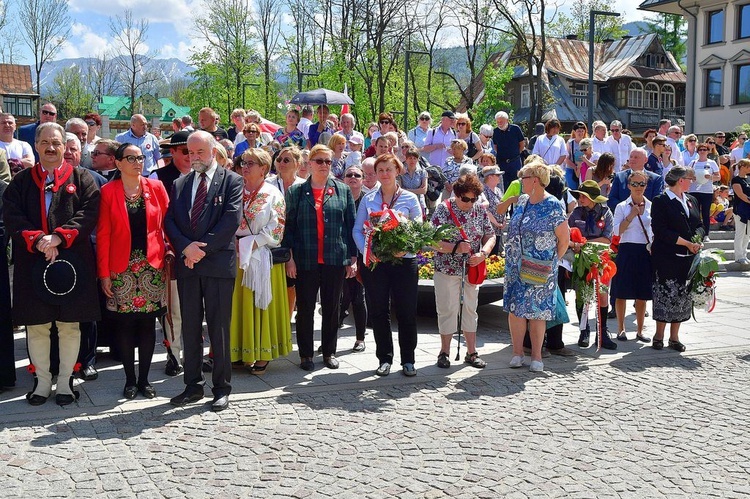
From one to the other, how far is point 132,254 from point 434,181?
6534 mm

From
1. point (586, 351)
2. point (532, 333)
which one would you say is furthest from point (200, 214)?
point (586, 351)

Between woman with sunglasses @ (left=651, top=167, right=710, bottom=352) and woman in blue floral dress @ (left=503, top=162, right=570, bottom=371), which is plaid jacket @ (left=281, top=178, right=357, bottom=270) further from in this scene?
woman with sunglasses @ (left=651, top=167, right=710, bottom=352)

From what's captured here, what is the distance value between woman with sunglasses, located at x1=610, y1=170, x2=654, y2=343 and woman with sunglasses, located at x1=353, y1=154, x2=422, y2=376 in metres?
2.81

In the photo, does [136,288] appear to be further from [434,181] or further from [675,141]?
[675,141]

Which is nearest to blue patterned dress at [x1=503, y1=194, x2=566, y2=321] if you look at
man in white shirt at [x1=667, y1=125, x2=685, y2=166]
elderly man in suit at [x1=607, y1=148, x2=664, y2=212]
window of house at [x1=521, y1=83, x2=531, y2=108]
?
elderly man in suit at [x1=607, y1=148, x2=664, y2=212]

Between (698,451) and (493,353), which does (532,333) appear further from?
(698,451)

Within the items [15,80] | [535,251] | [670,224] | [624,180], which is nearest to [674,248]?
[670,224]

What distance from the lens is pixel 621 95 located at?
62906 mm

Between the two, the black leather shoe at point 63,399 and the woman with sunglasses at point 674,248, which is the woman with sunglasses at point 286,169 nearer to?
the black leather shoe at point 63,399

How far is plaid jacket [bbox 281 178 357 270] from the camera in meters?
7.49

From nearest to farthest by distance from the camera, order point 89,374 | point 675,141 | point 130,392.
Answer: point 130,392, point 89,374, point 675,141

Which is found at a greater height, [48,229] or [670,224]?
[48,229]

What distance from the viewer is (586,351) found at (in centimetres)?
871

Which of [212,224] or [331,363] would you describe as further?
[331,363]
